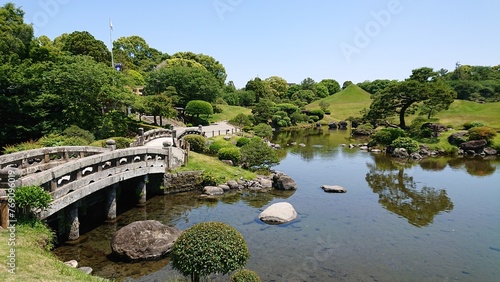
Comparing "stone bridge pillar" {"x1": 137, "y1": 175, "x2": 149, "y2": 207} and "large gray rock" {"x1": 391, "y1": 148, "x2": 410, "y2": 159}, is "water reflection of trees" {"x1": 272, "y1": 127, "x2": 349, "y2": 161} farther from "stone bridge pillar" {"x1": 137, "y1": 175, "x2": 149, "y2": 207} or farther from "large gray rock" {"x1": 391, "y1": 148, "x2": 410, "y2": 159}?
"stone bridge pillar" {"x1": 137, "y1": 175, "x2": 149, "y2": 207}

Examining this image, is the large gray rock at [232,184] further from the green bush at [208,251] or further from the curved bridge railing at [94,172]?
the green bush at [208,251]

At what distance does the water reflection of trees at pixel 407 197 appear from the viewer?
21281 millimetres

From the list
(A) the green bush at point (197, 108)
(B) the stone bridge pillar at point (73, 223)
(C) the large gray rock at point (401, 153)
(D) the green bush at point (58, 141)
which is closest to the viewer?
(B) the stone bridge pillar at point (73, 223)

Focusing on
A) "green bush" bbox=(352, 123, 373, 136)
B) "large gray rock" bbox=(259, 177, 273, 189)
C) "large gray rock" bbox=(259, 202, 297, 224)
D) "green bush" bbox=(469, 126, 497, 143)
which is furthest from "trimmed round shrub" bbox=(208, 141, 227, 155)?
"green bush" bbox=(352, 123, 373, 136)

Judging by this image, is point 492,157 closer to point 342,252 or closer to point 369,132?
point 369,132

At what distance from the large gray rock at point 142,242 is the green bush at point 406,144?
36223 millimetres

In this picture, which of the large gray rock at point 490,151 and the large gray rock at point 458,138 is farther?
the large gray rock at point 458,138

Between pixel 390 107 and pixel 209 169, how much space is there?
40.3 metres

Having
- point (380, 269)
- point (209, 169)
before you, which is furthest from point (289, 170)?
point (380, 269)

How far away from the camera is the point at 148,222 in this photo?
14781mm

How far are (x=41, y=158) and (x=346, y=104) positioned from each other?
9432cm

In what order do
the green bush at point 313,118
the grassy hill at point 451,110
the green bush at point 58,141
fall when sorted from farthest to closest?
the green bush at point 313,118, the grassy hill at point 451,110, the green bush at point 58,141

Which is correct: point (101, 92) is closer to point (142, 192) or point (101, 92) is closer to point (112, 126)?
point (112, 126)

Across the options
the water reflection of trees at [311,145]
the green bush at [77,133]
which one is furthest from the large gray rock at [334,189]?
the green bush at [77,133]
